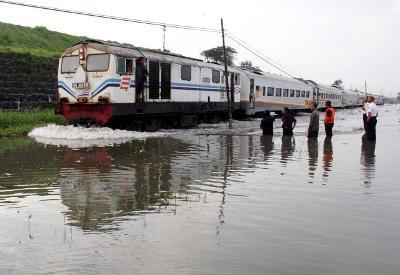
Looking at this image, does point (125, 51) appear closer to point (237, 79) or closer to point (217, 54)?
point (237, 79)

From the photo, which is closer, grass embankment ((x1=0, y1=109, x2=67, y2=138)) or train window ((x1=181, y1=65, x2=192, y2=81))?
grass embankment ((x1=0, y1=109, x2=67, y2=138))

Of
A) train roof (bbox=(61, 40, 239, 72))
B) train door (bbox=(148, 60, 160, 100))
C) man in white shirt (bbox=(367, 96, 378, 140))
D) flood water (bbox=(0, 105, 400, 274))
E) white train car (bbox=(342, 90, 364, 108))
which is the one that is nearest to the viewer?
flood water (bbox=(0, 105, 400, 274))

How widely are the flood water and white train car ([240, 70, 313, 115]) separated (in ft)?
64.1

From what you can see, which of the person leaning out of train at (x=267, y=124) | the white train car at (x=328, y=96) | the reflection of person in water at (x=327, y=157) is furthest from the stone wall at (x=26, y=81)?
the white train car at (x=328, y=96)

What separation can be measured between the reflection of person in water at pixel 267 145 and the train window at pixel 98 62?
6810 mm

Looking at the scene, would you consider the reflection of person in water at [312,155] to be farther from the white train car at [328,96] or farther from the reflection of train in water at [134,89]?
the white train car at [328,96]

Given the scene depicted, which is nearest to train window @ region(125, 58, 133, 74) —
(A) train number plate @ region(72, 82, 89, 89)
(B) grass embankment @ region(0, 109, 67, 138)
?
(A) train number plate @ region(72, 82, 89, 89)

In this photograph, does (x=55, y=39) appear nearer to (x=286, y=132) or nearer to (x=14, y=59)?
(x=14, y=59)

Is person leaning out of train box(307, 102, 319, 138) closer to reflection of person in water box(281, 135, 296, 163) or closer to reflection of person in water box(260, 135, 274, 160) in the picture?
reflection of person in water box(281, 135, 296, 163)

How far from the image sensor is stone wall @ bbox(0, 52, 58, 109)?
89.6ft

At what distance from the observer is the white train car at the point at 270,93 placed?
31719 millimetres

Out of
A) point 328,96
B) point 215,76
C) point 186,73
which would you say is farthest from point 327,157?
point 328,96

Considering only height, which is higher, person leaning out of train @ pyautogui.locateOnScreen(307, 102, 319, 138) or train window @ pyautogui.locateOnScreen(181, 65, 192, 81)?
train window @ pyautogui.locateOnScreen(181, 65, 192, 81)

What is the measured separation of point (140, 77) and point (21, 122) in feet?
19.4
